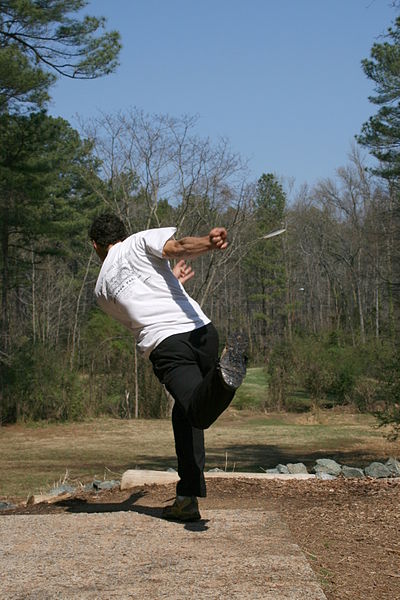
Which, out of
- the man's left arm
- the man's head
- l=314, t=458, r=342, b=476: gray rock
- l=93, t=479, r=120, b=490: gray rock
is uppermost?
the man's head

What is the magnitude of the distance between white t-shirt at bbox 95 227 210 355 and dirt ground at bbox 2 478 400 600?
1.28 meters

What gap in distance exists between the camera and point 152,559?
3.94m

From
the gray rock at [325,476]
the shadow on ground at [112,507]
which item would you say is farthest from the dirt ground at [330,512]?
the gray rock at [325,476]

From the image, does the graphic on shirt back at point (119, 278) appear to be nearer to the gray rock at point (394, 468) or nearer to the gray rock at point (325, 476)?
the gray rock at point (325, 476)

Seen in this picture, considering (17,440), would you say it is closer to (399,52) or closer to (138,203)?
(138,203)

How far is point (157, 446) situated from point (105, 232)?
1612 centimetres

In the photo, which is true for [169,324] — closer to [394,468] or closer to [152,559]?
[152,559]

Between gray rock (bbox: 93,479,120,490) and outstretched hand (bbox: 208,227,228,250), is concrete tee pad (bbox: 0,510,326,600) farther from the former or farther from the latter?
gray rock (bbox: 93,479,120,490)

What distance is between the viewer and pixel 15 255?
94.4ft

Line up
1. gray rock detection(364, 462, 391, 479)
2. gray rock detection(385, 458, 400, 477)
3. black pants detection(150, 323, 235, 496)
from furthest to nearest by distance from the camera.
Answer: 1. gray rock detection(385, 458, 400, 477)
2. gray rock detection(364, 462, 391, 479)
3. black pants detection(150, 323, 235, 496)

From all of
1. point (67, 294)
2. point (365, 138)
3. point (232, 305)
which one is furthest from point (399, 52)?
point (232, 305)

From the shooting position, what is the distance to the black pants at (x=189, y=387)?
4.50 metres

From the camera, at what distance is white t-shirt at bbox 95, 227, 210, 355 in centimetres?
481

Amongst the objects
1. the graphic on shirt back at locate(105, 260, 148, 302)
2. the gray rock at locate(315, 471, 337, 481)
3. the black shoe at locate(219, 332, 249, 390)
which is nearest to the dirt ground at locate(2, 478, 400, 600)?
the gray rock at locate(315, 471, 337, 481)
